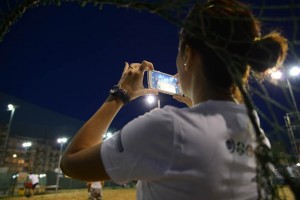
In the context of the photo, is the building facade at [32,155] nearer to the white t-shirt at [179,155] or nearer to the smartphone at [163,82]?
the smartphone at [163,82]

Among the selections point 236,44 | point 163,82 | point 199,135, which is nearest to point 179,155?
point 199,135

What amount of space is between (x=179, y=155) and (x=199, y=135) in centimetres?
12

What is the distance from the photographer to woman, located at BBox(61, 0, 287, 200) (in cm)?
109

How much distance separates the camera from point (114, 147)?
1.13m

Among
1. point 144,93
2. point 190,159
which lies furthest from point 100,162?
point 144,93

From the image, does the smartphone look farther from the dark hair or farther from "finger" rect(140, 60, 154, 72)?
the dark hair

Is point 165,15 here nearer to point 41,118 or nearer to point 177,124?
point 177,124

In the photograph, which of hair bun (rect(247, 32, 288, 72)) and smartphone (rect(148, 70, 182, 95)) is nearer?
hair bun (rect(247, 32, 288, 72))

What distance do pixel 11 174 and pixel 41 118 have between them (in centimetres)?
9157

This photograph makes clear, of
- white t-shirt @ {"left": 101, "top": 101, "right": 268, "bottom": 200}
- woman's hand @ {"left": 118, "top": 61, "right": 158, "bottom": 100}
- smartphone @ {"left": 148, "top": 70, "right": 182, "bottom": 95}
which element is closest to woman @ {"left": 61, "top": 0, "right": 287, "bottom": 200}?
white t-shirt @ {"left": 101, "top": 101, "right": 268, "bottom": 200}

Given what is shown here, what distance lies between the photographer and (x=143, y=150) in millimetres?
1090

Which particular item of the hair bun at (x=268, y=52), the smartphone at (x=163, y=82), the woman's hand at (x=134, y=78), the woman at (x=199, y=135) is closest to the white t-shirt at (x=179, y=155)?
the woman at (x=199, y=135)

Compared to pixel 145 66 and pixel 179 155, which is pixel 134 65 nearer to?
pixel 145 66

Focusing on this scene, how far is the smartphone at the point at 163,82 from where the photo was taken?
2.10 m
